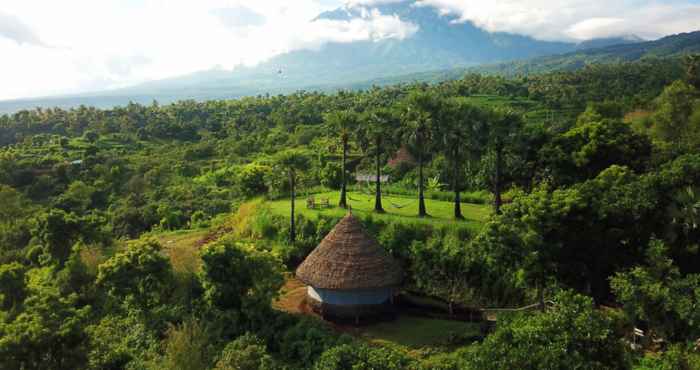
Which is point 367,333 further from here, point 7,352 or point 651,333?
point 7,352

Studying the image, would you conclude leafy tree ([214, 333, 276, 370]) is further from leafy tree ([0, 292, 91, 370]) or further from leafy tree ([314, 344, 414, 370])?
leafy tree ([0, 292, 91, 370])

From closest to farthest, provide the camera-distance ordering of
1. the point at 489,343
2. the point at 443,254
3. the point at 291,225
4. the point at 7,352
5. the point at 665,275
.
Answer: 1. the point at 489,343
2. the point at 7,352
3. the point at 665,275
4. the point at 443,254
5. the point at 291,225

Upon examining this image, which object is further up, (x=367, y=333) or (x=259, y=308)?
(x=259, y=308)

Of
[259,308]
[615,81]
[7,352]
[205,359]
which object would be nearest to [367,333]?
[259,308]

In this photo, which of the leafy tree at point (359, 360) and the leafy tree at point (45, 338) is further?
the leafy tree at point (45, 338)

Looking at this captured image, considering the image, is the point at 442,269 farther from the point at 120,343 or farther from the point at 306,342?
the point at 120,343

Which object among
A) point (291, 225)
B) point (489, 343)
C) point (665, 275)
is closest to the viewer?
point (489, 343)

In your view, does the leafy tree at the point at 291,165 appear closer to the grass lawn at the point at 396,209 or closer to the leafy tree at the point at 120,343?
the grass lawn at the point at 396,209

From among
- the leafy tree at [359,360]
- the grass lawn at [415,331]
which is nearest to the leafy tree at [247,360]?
the leafy tree at [359,360]
